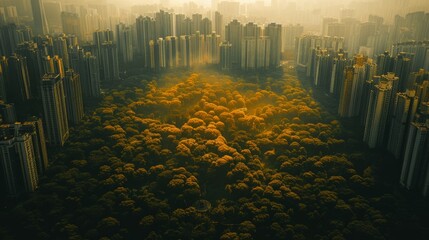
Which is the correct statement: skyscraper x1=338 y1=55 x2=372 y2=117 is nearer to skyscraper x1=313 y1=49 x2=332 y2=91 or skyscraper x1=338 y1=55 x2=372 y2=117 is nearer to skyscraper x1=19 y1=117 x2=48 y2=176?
skyscraper x1=313 y1=49 x2=332 y2=91

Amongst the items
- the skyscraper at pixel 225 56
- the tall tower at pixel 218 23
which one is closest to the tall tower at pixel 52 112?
the skyscraper at pixel 225 56

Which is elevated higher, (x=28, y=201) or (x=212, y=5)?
(x=212, y=5)

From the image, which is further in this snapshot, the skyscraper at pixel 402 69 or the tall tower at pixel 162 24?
the tall tower at pixel 162 24

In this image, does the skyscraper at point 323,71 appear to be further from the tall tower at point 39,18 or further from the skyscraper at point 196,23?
the tall tower at point 39,18

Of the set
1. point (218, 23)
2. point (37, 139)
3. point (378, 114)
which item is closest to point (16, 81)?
point (37, 139)

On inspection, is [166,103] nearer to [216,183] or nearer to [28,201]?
[216,183]

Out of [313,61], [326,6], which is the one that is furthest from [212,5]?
[313,61]

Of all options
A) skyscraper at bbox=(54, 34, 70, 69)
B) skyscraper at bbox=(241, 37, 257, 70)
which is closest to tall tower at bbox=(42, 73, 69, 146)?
skyscraper at bbox=(54, 34, 70, 69)
